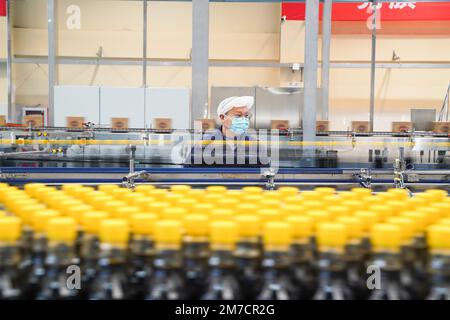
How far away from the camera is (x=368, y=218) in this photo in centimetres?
128

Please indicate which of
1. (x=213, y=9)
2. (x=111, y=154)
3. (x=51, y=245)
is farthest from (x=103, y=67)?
(x=51, y=245)

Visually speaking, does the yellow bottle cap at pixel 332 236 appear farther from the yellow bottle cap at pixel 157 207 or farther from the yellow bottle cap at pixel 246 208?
the yellow bottle cap at pixel 157 207

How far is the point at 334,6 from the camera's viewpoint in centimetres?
1347

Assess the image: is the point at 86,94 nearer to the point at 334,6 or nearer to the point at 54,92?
the point at 54,92

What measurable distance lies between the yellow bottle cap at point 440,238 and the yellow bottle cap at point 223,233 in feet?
1.42

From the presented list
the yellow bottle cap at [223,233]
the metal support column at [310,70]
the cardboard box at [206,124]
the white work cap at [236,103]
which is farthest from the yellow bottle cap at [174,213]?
the metal support column at [310,70]

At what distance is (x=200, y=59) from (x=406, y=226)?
5173 millimetres

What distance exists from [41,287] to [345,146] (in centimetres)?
356

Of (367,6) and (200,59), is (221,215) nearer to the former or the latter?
(200,59)

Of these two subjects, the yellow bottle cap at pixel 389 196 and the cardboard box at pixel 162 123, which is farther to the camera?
the cardboard box at pixel 162 123

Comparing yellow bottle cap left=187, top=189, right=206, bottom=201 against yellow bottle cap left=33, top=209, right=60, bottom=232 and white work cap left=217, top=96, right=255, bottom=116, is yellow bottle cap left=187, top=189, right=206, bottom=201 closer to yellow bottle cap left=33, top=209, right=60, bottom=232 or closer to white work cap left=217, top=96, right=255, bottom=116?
yellow bottle cap left=33, top=209, right=60, bottom=232

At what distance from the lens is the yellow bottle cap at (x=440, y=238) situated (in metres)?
1.12

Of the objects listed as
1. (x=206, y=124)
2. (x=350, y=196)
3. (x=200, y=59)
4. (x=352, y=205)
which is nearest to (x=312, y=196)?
(x=350, y=196)

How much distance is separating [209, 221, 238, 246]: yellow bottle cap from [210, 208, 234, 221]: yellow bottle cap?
0.11 metres
